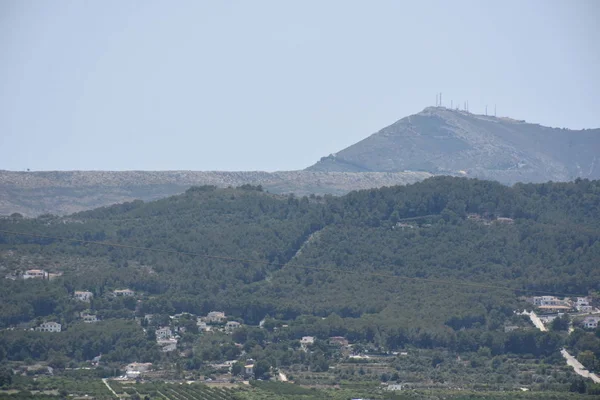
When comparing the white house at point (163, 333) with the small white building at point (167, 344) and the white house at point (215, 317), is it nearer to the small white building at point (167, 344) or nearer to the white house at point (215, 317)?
the small white building at point (167, 344)

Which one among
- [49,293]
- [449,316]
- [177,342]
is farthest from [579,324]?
[49,293]

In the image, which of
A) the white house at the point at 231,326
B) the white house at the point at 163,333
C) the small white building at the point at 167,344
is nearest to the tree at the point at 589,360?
the white house at the point at 231,326

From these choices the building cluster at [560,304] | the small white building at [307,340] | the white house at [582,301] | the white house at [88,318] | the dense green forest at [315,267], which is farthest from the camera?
the white house at [582,301]

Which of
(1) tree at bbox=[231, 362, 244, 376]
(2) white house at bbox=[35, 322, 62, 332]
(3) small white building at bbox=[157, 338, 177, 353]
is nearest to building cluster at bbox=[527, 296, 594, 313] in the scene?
(1) tree at bbox=[231, 362, 244, 376]

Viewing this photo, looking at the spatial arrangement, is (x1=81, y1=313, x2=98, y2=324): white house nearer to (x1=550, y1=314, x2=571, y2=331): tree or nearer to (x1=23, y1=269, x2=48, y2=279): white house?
(x1=23, y1=269, x2=48, y2=279): white house

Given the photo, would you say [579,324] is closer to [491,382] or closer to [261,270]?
[491,382]
